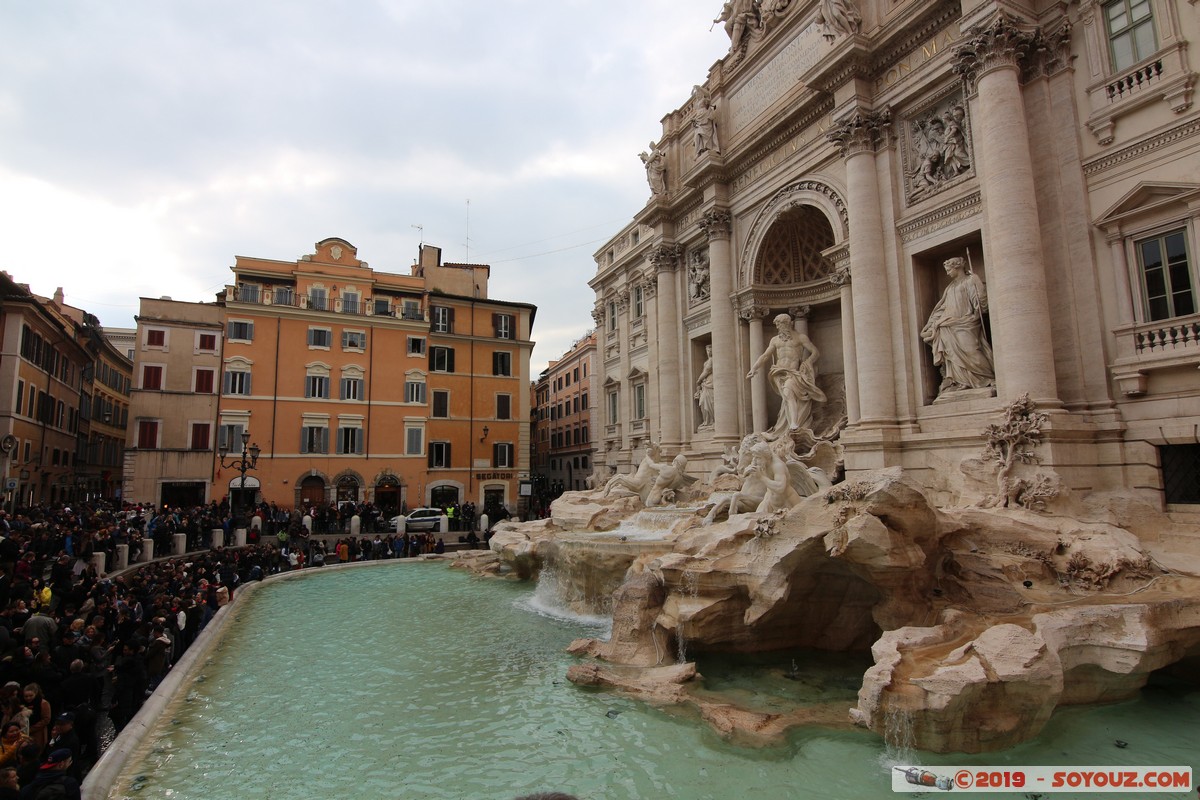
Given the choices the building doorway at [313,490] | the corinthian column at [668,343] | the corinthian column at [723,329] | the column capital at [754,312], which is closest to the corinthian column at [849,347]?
the column capital at [754,312]

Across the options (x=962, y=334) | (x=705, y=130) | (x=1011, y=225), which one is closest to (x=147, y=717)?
(x=962, y=334)

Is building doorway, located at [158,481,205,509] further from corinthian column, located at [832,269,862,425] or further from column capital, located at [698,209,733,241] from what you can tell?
corinthian column, located at [832,269,862,425]

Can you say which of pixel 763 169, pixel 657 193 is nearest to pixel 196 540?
pixel 657 193

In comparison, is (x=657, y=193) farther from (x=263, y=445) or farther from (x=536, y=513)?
(x=263, y=445)

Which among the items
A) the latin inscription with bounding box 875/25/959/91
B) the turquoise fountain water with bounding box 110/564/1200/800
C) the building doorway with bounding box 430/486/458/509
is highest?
the latin inscription with bounding box 875/25/959/91

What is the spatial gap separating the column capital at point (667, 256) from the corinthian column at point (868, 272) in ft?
27.3

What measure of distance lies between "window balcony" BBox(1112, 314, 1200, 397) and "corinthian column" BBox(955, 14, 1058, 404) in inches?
37.5

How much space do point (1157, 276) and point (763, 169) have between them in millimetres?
10461

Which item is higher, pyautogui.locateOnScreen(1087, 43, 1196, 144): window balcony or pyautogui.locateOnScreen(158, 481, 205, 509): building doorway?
pyautogui.locateOnScreen(1087, 43, 1196, 144): window balcony

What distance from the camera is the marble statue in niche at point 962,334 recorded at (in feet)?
41.8

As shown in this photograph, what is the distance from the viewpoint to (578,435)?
46031mm

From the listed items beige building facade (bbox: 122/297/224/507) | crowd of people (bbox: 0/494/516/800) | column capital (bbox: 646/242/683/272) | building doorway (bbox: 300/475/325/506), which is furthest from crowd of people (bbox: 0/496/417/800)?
column capital (bbox: 646/242/683/272)

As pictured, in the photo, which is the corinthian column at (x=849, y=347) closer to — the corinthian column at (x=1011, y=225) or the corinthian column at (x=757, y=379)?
the corinthian column at (x=757, y=379)

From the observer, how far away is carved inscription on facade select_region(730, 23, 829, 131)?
58.3 ft
